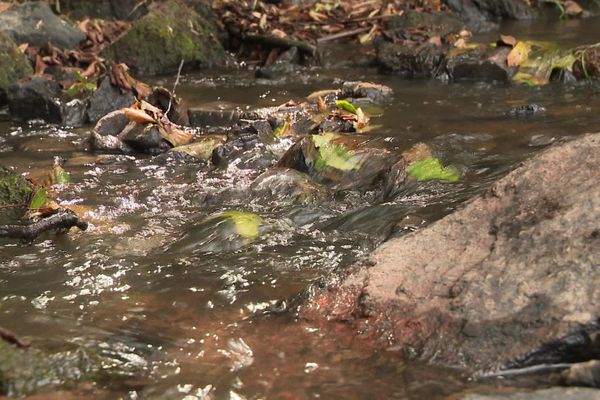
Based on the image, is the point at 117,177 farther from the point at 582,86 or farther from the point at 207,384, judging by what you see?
the point at 582,86

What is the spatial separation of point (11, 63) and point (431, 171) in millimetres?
6666

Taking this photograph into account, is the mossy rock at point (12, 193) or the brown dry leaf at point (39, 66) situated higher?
the mossy rock at point (12, 193)

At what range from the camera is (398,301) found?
2914 millimetres

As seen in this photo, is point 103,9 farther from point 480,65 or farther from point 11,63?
point 480,65

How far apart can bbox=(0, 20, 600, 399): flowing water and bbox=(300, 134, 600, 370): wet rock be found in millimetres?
147

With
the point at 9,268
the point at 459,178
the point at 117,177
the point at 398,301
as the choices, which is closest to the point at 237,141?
the point at 117,177

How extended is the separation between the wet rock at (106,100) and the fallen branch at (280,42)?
149 inches

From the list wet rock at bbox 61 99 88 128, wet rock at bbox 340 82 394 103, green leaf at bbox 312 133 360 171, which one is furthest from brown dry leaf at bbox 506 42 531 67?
wet rock at bbox 61 99 88 128

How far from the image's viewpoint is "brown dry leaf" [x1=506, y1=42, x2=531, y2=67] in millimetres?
9263

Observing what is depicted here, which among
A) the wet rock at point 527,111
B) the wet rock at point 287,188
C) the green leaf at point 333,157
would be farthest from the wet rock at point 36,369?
the wet rock at point 527,111

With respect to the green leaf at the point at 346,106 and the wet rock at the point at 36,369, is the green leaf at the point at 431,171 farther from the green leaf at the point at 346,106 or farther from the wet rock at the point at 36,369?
the wet rock at the point at 36,369

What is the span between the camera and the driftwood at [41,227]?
4.38 m

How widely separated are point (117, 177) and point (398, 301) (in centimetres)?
368

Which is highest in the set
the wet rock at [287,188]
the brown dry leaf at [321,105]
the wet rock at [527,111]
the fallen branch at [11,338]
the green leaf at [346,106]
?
the fallen branch at [11,338]
